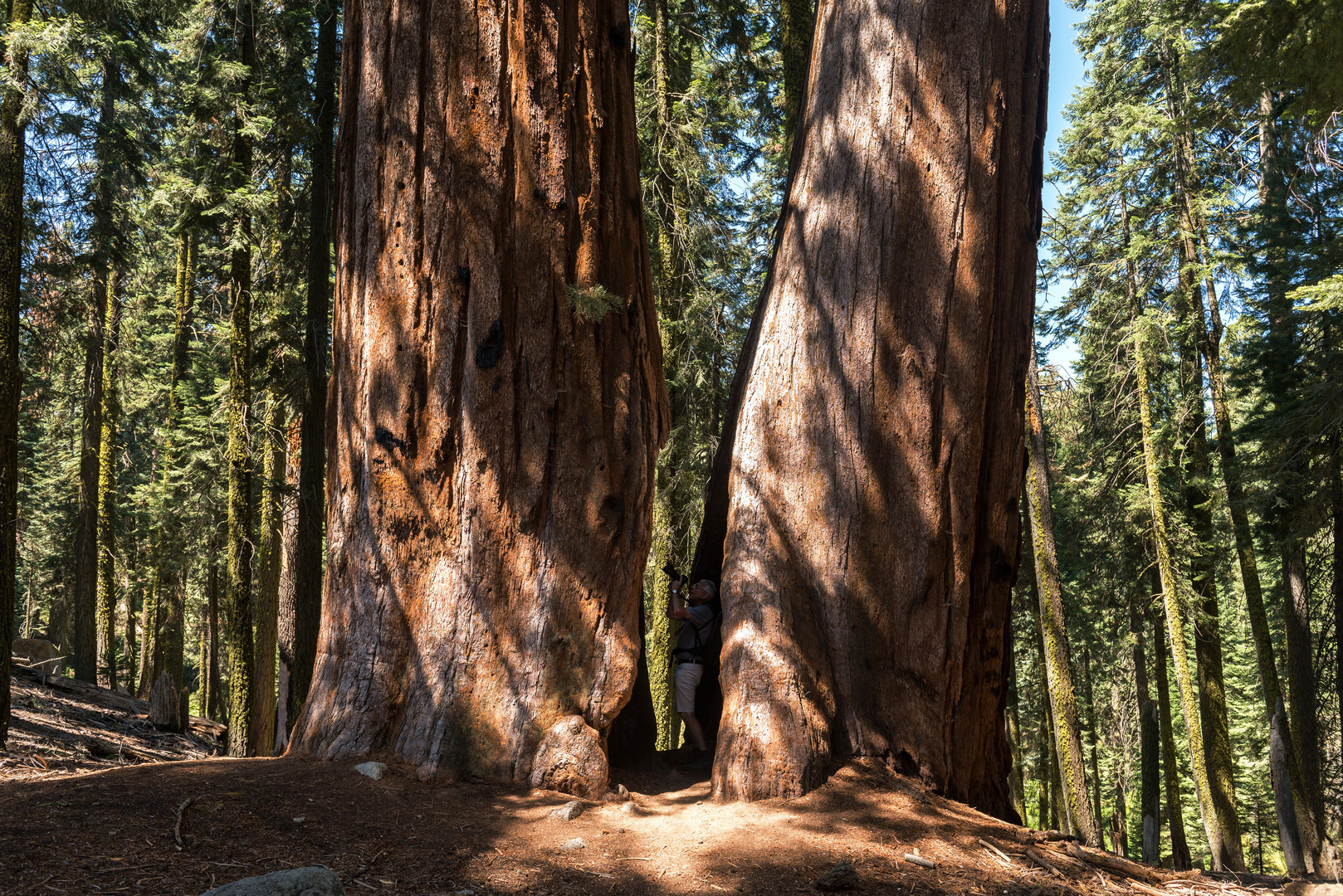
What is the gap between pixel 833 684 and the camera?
5.03 metres

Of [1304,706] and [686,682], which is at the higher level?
[686,682]

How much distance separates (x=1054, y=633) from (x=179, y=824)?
11.7 m

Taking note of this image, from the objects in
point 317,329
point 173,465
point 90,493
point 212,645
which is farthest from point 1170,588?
point 212,645

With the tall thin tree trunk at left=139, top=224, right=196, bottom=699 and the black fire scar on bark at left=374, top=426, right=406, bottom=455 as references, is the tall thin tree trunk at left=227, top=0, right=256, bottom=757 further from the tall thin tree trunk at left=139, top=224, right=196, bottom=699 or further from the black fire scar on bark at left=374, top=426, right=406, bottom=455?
the black fire scar on bark at left=374, top=426, right=406, bottom=455

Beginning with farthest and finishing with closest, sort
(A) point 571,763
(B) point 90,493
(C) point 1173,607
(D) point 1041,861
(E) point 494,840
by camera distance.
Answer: (B) point 90,493, (C) point 1173,607, (A) point 571,763, (D) point 1041,861, (E) point 494,840

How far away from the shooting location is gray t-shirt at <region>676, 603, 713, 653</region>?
6.35 m

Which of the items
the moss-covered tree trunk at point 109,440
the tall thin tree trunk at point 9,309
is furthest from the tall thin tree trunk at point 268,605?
the moss-covered tree trunk at point 109,440

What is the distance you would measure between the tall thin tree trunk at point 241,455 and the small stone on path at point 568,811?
801 cm

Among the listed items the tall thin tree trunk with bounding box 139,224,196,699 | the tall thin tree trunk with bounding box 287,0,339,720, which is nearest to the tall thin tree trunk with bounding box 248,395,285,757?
the tall thin tree trunk with bounding box 287,0,339,720

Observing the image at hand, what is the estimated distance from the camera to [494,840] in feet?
12.5

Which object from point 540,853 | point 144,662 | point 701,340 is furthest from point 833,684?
point 144,662

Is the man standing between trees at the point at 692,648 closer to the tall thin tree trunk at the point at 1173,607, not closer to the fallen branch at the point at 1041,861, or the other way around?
the fallen branch at the point at 1041,861

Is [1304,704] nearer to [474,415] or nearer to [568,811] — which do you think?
[568,811]

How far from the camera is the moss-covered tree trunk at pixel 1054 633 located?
12.0 metres
